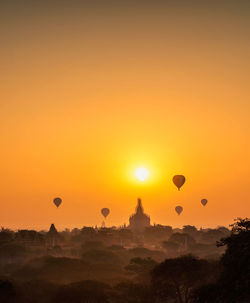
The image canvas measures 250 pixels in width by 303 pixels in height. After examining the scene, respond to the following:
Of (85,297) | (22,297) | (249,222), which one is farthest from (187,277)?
(249,222)

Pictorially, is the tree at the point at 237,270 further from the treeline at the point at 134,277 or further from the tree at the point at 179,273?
the tree at the point at 179,273

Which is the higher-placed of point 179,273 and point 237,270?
point 179,273

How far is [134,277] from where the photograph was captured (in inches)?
3656

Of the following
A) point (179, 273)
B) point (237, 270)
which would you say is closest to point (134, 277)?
point (179, 273)

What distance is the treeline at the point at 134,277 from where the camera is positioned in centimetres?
3588

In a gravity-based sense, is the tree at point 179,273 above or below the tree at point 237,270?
above

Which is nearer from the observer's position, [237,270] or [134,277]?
[237,270]

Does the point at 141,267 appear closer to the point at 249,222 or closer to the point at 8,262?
the point at 8,262

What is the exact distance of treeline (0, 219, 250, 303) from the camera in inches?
1412

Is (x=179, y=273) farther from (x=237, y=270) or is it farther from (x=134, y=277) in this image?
(x=237, y=270)

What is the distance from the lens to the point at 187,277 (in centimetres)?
6662

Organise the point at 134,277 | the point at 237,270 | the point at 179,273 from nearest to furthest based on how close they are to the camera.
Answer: the point at 237,270, the point at 179,273, the point at 134,277

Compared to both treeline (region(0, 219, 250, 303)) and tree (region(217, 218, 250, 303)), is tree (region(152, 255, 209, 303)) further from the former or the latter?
tree (region(217, 218, 250, 303))

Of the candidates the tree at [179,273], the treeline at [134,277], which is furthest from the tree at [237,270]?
the tree at [179,273]
